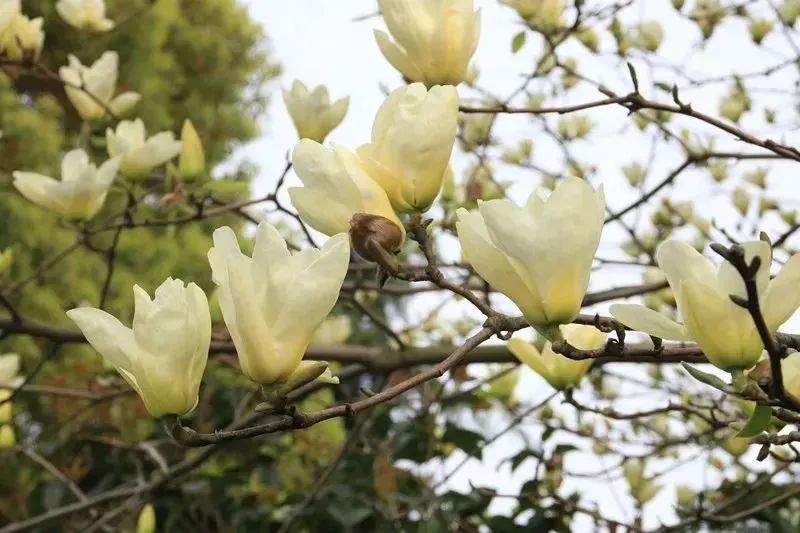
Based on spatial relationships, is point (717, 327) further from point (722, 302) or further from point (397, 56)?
point (397, 56)

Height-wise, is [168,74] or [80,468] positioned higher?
[80,468]

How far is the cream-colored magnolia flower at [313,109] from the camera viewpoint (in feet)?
2.89

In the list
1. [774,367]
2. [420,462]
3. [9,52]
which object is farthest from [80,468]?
[774,367]

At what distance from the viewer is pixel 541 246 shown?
1.35ft

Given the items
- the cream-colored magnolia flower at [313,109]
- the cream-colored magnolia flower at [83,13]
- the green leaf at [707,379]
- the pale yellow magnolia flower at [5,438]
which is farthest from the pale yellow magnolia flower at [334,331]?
the green leaf at [707,379]

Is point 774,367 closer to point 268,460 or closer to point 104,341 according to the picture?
point 104,341

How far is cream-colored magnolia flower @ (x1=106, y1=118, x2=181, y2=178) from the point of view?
1.01m

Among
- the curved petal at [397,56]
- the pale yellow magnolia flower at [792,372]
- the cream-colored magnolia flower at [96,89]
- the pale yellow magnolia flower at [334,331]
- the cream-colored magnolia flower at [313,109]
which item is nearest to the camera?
the pale yellow magnolia flower at [792,372]

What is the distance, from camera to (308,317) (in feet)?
1.38

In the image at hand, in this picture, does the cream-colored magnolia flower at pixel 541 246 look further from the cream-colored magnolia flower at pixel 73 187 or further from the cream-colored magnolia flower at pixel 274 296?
the cream-colored magnolia flower at pixel 73 187

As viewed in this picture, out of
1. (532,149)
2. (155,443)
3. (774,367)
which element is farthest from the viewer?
(532,149)

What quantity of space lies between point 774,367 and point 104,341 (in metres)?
0.32

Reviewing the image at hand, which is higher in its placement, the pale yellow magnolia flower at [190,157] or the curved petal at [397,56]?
the curved petal at [397,56]

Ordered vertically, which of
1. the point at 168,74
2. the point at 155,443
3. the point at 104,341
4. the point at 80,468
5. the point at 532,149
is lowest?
the point at 168,74
